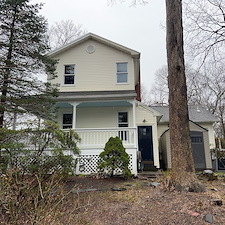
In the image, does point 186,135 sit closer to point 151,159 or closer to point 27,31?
point 151,159

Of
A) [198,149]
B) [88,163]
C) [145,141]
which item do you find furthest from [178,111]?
[198,149]

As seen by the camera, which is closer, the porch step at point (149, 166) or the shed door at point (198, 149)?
the porch step at point (149, 166)

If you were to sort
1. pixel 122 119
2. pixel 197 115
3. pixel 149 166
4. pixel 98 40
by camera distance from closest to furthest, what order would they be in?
1. pixel 149 166
2. pixel 122 119
3. pixel 98 40
4. pixel 197 115

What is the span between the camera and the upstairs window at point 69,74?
37.9 feet

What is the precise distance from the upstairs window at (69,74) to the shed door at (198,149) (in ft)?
27.1

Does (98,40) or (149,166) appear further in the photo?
(98,40)

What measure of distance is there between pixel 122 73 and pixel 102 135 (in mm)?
4244

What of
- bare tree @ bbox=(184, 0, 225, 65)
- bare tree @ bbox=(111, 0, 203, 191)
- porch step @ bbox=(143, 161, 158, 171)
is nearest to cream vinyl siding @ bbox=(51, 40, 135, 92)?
bare tree @ bbox=(184, 0, 225, 65)

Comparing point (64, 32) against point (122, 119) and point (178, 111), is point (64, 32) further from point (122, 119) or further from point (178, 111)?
point (178, 111)

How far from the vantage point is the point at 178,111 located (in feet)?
17.4

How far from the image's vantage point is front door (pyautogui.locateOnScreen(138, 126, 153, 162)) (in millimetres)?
11031

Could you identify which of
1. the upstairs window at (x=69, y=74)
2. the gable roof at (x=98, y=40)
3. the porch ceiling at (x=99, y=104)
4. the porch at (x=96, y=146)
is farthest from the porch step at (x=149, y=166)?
the upstairs window at (x=69, y=74)

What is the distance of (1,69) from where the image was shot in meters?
6.60

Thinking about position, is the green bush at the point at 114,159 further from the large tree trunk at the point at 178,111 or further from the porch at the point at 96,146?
the large tree trunk at the point at 178,111
